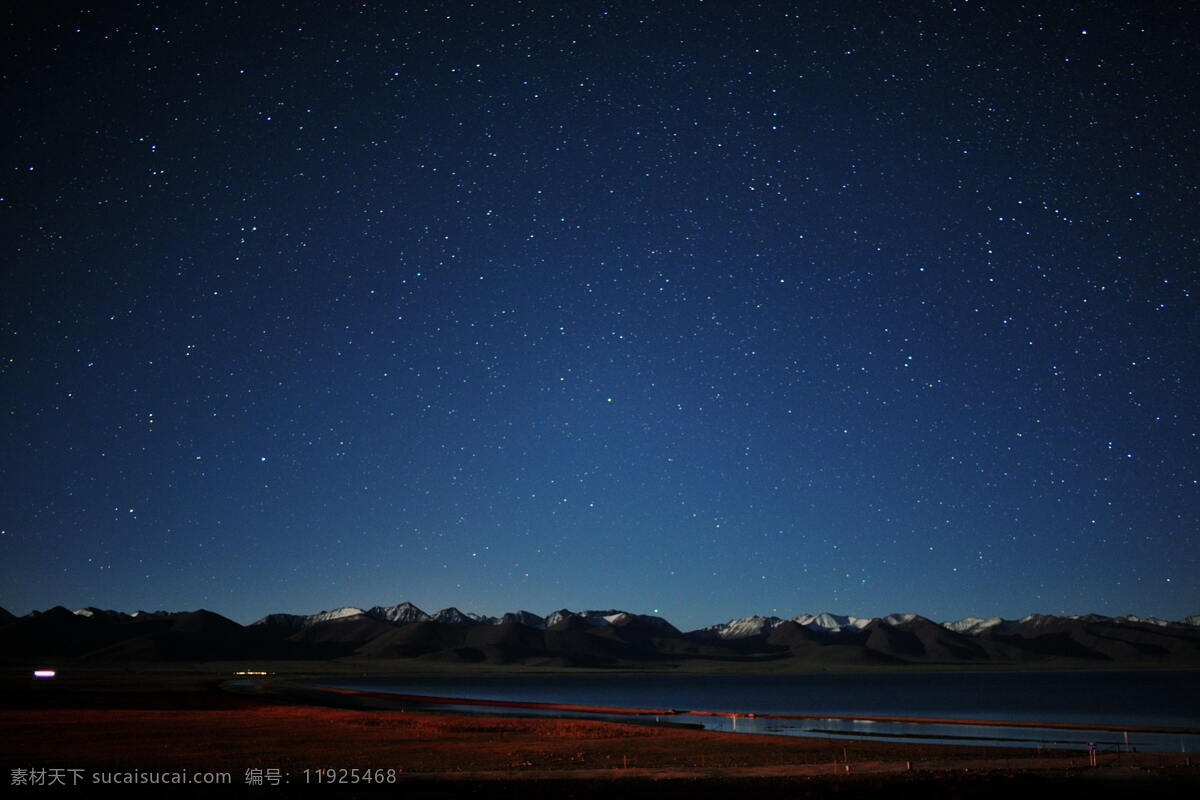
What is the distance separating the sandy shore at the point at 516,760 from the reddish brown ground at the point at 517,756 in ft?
0.30

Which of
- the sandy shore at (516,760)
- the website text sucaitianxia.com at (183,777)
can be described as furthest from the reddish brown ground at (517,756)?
the website text sucaitianxia.com at (183,777)

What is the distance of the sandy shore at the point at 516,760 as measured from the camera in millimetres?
26422

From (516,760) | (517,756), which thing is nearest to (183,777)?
(516,760)

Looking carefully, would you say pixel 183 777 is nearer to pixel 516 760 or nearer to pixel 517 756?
pixel 516 760

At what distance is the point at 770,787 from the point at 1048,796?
26.4 ft

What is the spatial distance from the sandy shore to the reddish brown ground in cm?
9

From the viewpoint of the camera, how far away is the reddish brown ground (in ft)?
90.2

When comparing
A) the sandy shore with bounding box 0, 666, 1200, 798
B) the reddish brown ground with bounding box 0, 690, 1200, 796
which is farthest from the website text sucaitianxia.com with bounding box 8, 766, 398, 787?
the reddish brown ground with bounding box 0, 690, 1200, 796

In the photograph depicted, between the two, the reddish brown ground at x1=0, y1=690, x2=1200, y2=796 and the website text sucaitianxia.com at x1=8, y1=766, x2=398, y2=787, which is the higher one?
the website text sucaitianxia.com at x1=8, y1=766, x2=398, y2=787

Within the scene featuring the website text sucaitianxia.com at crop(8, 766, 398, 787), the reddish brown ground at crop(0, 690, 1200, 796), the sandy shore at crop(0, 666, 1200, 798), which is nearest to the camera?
the sandy shore at crop(0, 666, 1200, 798)

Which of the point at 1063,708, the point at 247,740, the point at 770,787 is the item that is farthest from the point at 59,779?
the point at 1063,708

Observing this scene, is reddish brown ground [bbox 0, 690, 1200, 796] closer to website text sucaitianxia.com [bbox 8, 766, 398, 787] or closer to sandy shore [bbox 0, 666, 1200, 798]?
sandy shore [bbox 0, 666, 1200, 798]

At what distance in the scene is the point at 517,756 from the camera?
39.2 m

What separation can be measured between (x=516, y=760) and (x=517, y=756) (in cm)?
178
